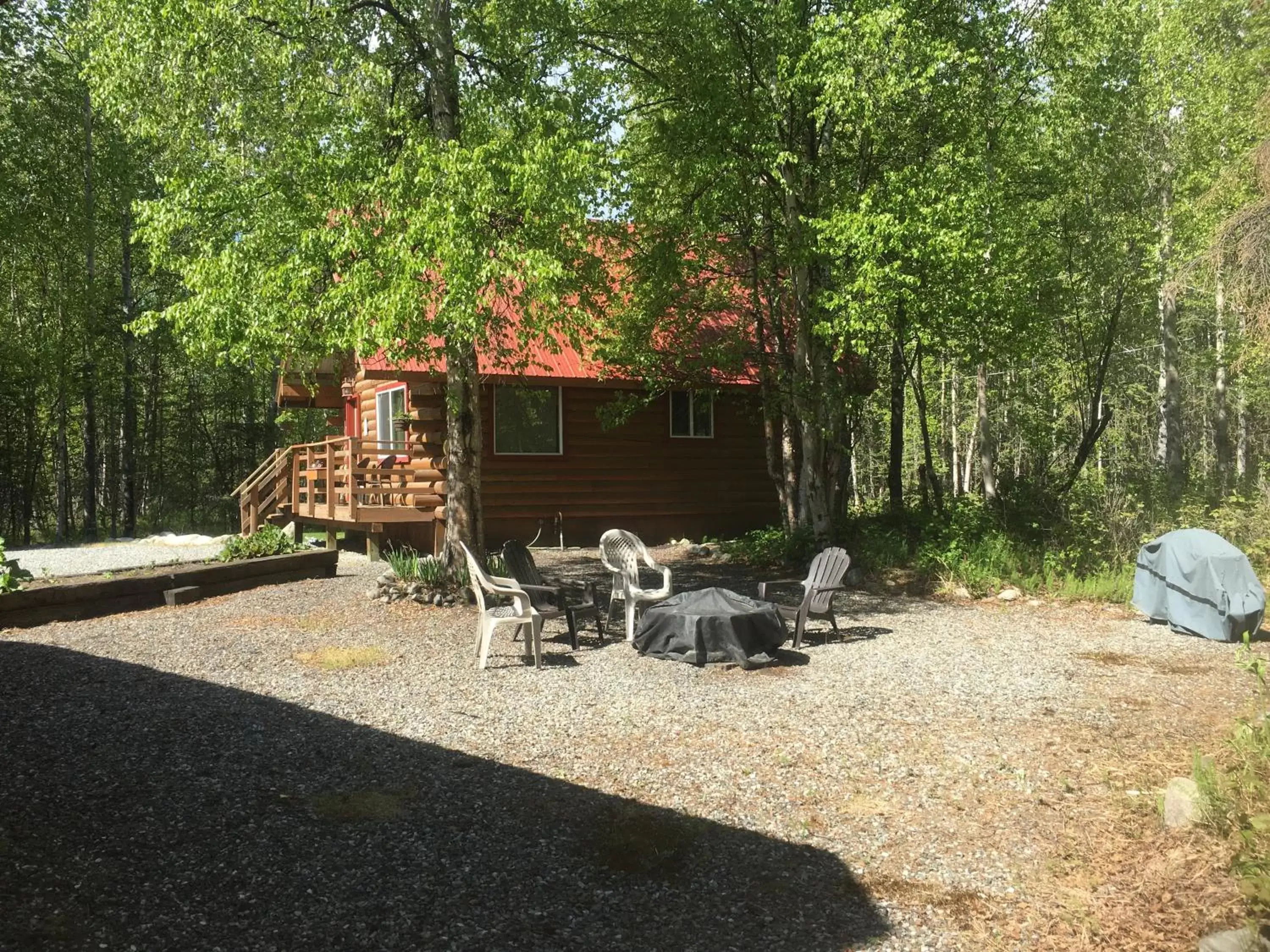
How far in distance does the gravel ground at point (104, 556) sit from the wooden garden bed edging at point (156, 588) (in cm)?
92

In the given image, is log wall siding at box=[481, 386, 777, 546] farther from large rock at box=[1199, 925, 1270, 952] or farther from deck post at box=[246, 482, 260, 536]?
large rock at box=[1199, 925, 1270, 952]

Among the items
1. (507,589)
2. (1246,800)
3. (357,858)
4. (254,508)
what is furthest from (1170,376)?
(357,858)

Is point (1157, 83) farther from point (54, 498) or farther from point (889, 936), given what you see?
point (54, 498)

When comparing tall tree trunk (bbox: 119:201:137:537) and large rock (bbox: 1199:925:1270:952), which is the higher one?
tall tree trunk (bbox: 119:201:137:537)

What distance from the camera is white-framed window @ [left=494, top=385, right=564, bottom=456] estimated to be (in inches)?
597

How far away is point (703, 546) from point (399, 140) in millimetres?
8182

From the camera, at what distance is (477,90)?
32.9 feet

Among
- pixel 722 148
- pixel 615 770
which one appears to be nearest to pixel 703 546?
pixel 722 148

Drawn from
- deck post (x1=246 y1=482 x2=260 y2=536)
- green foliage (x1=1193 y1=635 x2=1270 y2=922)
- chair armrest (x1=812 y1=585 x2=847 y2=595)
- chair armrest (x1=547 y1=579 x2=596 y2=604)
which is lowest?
green foliage (x1=1193 y1=635 x2=1270 y2=922)

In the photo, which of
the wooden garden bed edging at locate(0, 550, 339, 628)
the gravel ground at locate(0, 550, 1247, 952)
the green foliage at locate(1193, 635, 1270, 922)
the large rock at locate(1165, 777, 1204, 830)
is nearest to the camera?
the green foliage at locate(1193, 635, 1270, 922)

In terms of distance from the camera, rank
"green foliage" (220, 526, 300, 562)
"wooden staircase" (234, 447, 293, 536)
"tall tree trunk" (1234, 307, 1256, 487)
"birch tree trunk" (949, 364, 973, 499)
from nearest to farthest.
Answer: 1. "green foliage" (220, 526, 300, 562)
2. "wooden staircase" (234, 447, 293, 536)
3. "tall tree trunk" (1234, 307, 1256, 487)
4. "birch tree trunk" (949, 364, 973, 499)

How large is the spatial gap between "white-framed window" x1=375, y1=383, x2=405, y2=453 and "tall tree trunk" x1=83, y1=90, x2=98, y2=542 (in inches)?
312

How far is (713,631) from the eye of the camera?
293 inches

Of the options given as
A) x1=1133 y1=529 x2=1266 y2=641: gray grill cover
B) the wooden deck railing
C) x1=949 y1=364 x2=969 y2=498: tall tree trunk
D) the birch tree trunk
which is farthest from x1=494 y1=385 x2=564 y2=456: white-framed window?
x1=949 y1=364 x2=969 y2=498: tall tree trunk
